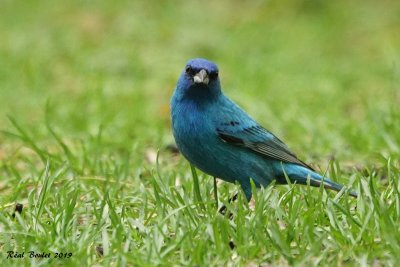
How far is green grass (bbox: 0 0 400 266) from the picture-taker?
3.41 metres

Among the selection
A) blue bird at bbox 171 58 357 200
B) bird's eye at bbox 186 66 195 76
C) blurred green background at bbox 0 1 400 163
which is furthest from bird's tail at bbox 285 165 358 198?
blurred green background at bbox 0 1 400 163

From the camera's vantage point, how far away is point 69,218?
366 cm

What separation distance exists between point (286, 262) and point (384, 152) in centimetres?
213

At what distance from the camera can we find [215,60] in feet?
29.4

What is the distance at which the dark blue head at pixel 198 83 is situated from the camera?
4.16 m

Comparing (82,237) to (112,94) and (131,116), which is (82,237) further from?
(112,94)

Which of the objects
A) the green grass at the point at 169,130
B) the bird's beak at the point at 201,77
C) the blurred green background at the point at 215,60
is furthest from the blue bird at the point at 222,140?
the blurred green background at the point at 215,60

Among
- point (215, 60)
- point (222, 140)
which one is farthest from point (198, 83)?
point (215, 60)

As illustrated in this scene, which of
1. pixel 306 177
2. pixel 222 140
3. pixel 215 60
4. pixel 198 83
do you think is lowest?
pixel 306 177

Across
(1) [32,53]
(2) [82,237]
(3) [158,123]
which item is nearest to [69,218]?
(2) [82,237]

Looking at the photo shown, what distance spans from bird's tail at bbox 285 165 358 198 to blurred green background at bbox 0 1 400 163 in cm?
121

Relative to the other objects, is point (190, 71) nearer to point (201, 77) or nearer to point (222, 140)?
point (201, 77)

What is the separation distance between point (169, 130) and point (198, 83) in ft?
7.70

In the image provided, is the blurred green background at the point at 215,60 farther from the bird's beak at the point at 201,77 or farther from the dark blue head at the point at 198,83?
the bird's beak at the point at 201,77
